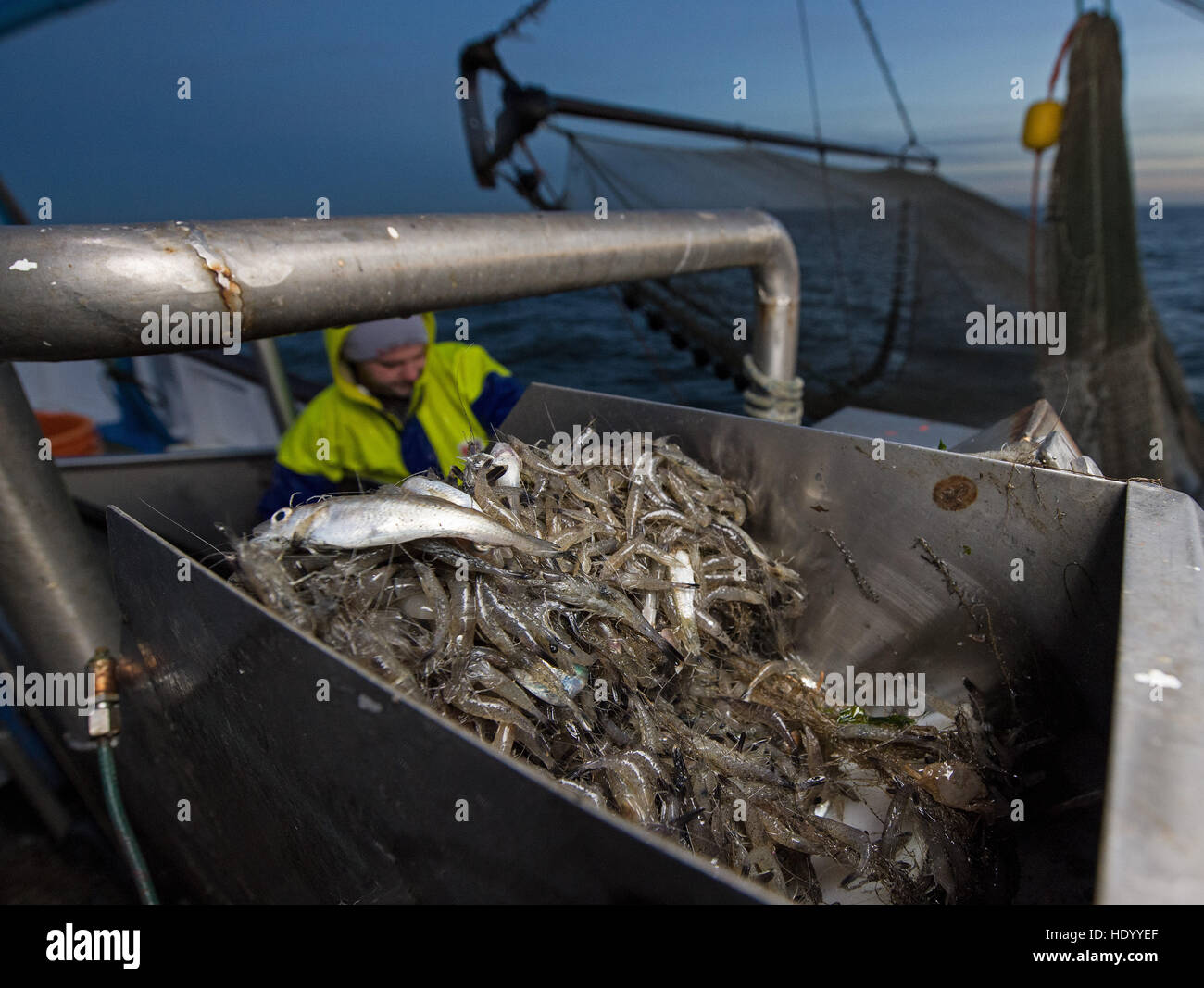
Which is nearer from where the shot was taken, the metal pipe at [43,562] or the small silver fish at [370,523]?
the small silver fish at [370,523]

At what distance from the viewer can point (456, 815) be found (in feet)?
3.43

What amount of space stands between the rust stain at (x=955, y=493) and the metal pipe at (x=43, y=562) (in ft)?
8.49

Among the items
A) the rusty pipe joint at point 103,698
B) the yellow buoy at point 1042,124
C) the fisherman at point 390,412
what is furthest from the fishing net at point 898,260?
the rusty pipe joint at point 103,698

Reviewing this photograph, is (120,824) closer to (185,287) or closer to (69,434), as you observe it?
(185,287)

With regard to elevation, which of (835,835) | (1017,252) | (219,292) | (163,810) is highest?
(1017,252)

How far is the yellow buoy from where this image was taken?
6.48 m

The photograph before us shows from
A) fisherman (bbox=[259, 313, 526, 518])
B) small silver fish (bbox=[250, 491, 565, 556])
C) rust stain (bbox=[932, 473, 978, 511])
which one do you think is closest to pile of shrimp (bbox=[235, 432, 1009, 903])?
small silver fish (bbox=[250, 491, 565, 556])

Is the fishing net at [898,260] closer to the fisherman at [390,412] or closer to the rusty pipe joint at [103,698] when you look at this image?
the fisherman at [390,412]

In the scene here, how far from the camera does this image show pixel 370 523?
153 cm

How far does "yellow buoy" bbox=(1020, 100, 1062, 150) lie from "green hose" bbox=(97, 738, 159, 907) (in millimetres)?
8680

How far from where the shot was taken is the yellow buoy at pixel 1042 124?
21.2 ft
